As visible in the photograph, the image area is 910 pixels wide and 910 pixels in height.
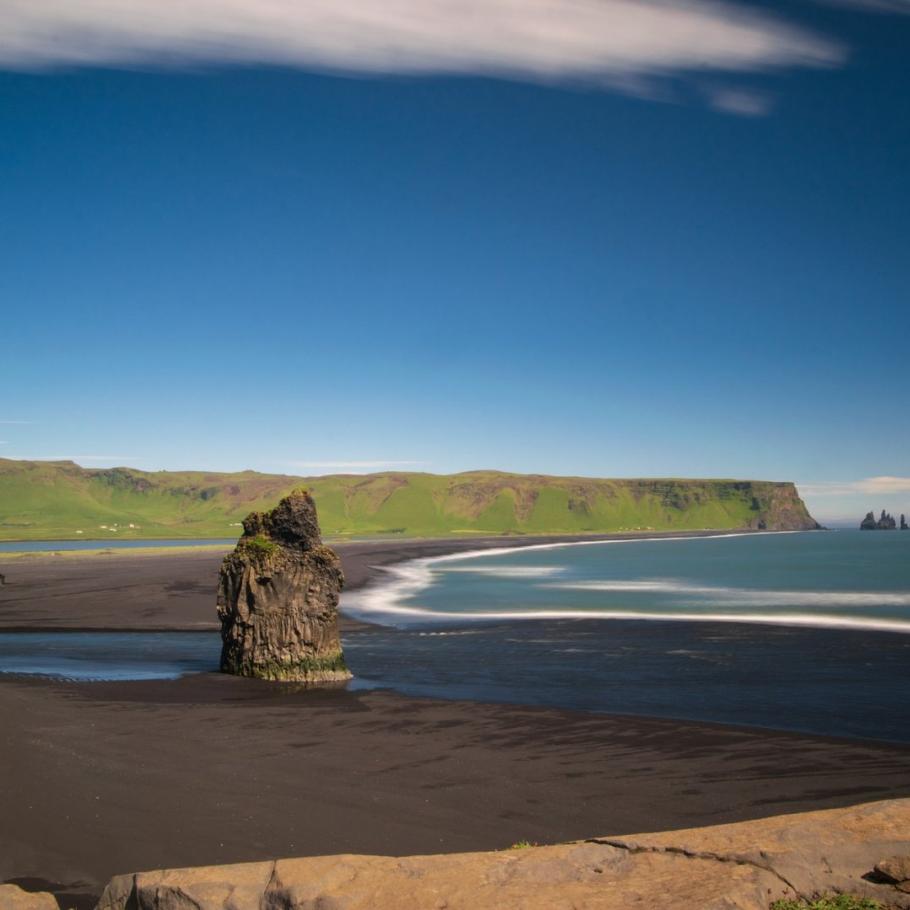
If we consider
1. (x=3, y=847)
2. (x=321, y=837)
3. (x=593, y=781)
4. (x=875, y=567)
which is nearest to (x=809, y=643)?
(x=593, y=781)

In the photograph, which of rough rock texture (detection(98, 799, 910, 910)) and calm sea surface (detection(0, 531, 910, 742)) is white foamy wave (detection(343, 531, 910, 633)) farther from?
rough rock texture (detection(98, 799, 910, 910))

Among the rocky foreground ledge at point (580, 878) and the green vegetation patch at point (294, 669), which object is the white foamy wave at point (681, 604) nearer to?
the green vegetation patch at point (294, 669)

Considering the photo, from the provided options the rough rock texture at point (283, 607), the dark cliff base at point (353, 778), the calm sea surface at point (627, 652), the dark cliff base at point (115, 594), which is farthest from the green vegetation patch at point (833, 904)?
the dark cliff base at point (115, 594)

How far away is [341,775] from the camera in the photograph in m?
14.0

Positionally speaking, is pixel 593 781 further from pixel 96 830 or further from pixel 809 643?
pixel 809 643

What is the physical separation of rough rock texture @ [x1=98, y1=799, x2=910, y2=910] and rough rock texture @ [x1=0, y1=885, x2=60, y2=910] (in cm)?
45

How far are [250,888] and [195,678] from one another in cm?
1899

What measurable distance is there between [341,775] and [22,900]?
806 centimetres

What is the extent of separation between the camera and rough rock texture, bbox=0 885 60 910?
20.4 feet

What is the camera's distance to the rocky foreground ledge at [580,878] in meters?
5.64

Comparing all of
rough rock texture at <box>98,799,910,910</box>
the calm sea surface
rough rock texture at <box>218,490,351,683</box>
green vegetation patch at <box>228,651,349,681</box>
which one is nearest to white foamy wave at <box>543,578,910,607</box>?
the calm sea surface

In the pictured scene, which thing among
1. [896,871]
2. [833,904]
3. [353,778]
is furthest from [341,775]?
[896,871]

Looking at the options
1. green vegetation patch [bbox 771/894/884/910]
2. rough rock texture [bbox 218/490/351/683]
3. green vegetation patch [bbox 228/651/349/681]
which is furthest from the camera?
rough rock texture [bbox 218/490/351/683]

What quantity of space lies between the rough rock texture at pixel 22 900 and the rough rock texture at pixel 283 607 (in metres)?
16.8
